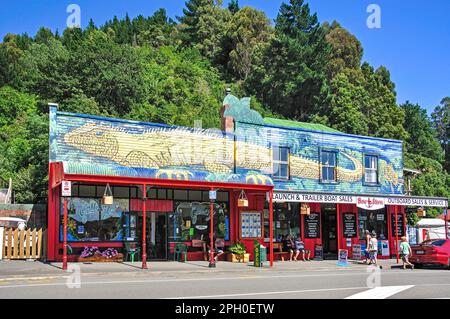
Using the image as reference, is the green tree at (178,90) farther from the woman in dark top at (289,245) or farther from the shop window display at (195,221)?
the shop window display at (195,221)

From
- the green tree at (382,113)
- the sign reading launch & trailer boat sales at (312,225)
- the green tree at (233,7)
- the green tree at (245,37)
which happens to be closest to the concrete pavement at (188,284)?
the sign reading launch & trailer boat sales at (312,225)

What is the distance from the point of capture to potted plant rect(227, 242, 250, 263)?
84.2 ft

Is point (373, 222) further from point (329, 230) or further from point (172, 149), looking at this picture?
point (172, 149)

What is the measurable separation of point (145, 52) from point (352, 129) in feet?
78.2

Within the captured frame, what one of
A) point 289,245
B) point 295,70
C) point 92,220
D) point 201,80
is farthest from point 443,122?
point 92,220

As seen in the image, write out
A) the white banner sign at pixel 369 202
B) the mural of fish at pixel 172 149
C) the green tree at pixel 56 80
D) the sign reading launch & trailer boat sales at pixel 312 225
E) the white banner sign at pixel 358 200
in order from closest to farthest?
the mural of fish at pixel 172 149 → the white banner sign at pixel 358 200 → the white banner sign at pixel 369 202 → the sign reading launch & trailer boat sales at pixel 312 225 → the green tree at pixel 56 80

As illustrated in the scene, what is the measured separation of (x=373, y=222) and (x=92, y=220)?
16111 mm

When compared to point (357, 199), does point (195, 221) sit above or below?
below

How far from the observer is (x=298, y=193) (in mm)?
25953

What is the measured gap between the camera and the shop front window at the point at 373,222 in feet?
102

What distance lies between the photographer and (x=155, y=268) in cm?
2089

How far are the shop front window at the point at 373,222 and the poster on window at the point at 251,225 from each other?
6.87 m

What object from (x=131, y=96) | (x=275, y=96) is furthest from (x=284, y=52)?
(x=131, y=96)
